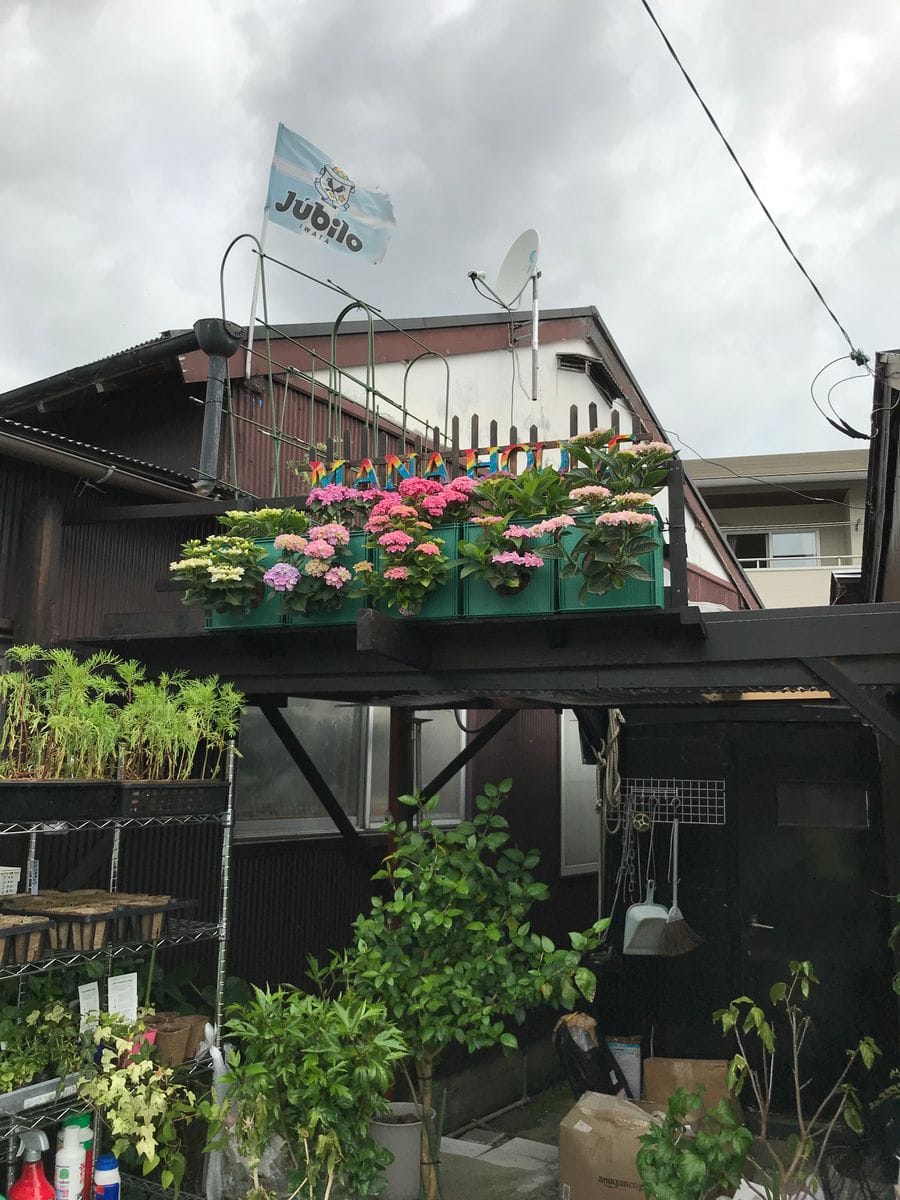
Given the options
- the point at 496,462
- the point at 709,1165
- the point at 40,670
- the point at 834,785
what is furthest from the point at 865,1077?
the point at 40,670

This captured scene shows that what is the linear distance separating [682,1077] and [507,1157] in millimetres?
1205

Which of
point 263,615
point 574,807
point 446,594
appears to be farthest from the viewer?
point 574,807

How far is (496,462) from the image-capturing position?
15.6 ft

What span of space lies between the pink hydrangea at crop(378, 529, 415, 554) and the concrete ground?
141 inches

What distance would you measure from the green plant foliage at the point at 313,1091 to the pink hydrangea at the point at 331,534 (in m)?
1.97

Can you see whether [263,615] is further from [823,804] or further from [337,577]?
[823,804]

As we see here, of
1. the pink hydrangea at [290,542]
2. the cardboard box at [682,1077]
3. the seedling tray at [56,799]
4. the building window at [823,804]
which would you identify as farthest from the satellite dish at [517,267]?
the seedling tray at [56,799]

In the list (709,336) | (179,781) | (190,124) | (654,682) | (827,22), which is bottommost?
(179,781)

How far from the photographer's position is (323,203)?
6.75m

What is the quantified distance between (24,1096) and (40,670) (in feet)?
6.07

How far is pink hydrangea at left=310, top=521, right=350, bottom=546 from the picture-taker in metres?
4.53

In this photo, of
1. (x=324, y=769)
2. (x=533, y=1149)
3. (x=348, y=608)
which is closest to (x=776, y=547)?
(x=324, y=769)

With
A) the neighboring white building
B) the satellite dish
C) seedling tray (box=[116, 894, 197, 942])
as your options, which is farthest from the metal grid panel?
the neighboring white building

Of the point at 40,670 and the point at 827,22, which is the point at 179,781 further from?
the point at 827,22
